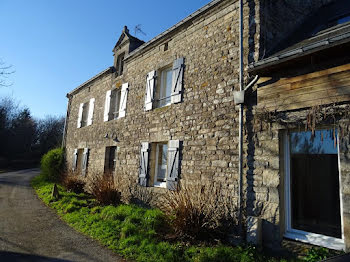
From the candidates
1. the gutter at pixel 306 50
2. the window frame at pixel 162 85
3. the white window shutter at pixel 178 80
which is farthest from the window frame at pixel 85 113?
the gutter at pixel 306 50

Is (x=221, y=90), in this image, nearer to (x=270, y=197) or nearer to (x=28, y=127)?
(x=270, y=197)

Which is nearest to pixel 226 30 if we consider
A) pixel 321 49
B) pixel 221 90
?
pixel 221 90

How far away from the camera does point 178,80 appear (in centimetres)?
657

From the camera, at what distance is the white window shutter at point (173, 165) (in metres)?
5.96

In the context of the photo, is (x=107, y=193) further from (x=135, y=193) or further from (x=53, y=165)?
(x=53, y=165)

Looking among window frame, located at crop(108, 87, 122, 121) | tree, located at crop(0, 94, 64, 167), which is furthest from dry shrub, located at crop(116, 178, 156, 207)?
tree, located at crop(0, 94, 64, 167)

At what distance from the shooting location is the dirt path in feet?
12.7

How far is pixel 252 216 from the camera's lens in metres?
4.32

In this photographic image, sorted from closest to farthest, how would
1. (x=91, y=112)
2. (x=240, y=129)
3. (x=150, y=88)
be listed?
(x=240, y=129) → (x=150, y=88) → (x=91, y=112)

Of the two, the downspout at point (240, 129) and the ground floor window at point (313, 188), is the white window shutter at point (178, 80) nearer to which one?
the downspout at point (240, 129)

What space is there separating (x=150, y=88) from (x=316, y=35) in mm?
4610

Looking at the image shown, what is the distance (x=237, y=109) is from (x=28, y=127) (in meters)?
32.6

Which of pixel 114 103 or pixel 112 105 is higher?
pixel 114 103

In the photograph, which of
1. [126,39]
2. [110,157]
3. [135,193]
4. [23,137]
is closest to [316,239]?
[135,193]
